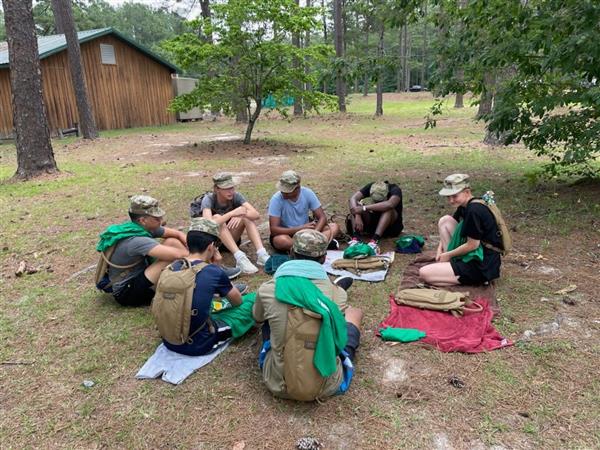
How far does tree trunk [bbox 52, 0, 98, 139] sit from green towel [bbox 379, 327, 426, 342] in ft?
49.2

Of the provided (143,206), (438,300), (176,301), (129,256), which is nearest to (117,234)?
(129,256)

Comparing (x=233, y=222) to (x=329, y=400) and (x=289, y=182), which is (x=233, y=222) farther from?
(x=329, y=400)

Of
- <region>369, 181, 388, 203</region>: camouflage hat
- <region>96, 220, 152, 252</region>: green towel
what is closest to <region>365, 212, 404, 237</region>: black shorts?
<region>369, 181, 388, 203</region>: camouflage hat

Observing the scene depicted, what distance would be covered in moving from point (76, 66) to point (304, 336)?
15339mm

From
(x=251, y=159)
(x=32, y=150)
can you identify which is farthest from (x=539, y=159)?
(x=32, y=150)

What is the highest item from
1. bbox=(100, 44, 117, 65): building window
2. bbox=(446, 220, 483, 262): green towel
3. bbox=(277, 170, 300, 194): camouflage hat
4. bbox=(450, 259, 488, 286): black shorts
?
bbox=(100, 44, 117, 65): building window

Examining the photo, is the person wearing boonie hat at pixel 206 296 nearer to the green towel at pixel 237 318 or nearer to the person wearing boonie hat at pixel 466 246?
the green towel at pixel 237 318

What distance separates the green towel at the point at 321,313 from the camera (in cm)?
254

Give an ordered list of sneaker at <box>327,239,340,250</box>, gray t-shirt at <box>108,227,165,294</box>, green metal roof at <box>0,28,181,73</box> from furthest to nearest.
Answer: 1. green metal roof at <box>0,28,181,73</box>
2. sneaker at <box>327,239,340,250</box>
3. gray t-shirt at <box>108,227,165,294</box>

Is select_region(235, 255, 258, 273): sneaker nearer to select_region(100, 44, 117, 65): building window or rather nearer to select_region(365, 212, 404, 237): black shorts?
select_region(365, 212, 404, 237): black shorts

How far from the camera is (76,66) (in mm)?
14867

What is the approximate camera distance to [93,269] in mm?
4773

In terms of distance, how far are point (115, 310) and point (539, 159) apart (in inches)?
348

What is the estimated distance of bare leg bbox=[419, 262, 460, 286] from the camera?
403 cm
